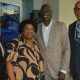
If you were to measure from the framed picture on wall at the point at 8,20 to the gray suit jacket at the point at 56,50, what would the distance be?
3.51 ft

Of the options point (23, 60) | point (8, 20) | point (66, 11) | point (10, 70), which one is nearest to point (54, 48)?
point (23, 60)

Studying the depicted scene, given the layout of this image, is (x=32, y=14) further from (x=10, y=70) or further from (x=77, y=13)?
(x=10, y=70)

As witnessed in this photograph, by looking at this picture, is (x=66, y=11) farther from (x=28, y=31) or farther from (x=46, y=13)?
(x=28, y=31)

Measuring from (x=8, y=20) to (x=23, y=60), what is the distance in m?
1.69

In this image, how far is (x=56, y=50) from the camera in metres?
3.32

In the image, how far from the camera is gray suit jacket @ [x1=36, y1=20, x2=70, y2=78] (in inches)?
131

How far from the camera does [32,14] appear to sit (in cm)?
516

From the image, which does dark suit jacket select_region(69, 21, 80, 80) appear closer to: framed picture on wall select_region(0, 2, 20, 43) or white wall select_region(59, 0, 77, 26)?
framed picture on wall select_region(0, 2, 20, 43)

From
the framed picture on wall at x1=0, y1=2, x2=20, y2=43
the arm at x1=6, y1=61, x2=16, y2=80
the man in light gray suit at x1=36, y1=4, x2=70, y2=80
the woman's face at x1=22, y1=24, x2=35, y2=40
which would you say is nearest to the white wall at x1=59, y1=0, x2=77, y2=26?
Result: the framed picture on wall at x1=0, y1=2, x2=20, y2=43

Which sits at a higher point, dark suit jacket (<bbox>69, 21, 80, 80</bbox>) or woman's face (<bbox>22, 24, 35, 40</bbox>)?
woman's face (<bbox>22, 24, 35, 40</bbox>)

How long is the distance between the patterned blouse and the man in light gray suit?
318mm

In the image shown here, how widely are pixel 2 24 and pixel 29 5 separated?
1.21m

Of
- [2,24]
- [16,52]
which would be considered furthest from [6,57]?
[2,24]

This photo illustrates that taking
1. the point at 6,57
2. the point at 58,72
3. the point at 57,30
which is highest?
the point at 57,30
